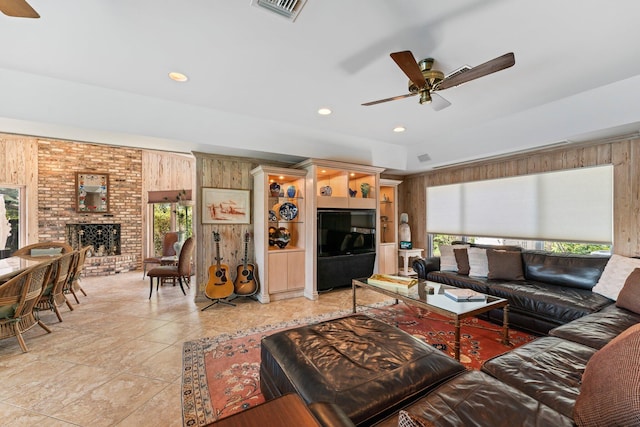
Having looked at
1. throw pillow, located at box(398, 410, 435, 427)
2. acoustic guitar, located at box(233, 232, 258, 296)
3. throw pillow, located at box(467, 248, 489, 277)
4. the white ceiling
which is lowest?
acoustic guitar, located at box(233, 232, 258, 296)

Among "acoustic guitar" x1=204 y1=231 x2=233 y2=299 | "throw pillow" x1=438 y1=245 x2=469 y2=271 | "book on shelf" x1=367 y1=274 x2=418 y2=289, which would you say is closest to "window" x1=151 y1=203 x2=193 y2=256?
"acoustic guitar" x1=204 y1=231 x2=233 y2=299

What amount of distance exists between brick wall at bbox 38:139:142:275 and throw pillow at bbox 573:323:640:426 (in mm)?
7885

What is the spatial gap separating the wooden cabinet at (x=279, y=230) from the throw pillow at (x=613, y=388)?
11.6 feet

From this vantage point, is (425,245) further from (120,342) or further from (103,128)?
(103,128)

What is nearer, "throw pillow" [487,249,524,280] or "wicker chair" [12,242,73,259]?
"throw pillow" [487,249,524,280]

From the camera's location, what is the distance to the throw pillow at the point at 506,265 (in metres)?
3.44

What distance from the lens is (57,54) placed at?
2.10m

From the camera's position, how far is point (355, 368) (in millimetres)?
1452

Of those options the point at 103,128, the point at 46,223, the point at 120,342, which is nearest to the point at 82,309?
the point at 120,342

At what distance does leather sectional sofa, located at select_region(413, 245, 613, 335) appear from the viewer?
2.62 meters

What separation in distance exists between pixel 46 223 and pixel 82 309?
10.8ft

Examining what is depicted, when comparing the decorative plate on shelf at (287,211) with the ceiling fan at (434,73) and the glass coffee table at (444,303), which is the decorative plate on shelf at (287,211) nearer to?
the glass coffee table at (444,303)

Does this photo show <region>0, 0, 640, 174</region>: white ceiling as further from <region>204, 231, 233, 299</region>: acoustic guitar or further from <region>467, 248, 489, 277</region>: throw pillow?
<region>204, 231, 233, 299</region>: acoustic guitar

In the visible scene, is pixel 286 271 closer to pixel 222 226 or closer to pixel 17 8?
pixel 222 226
